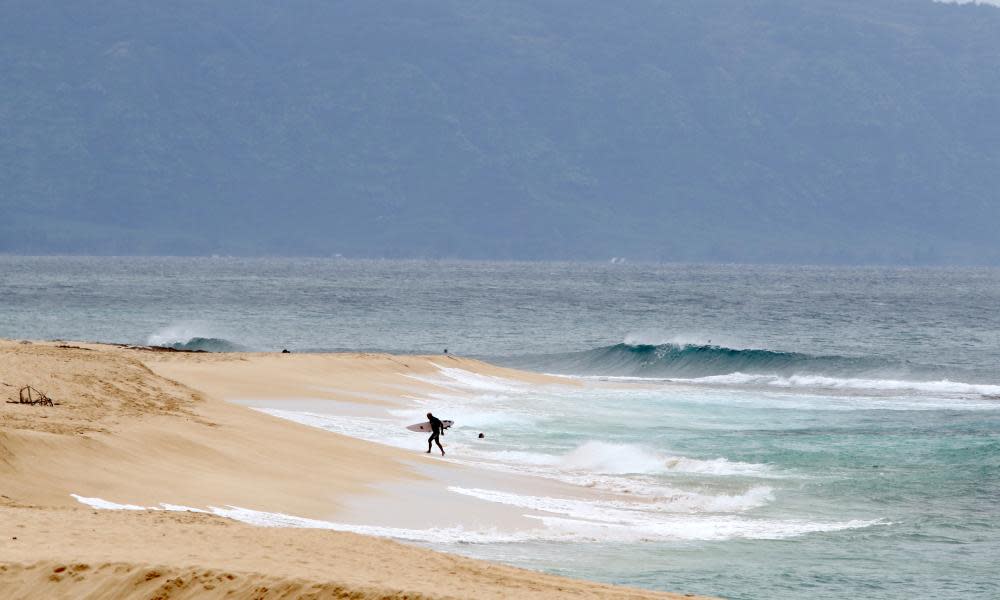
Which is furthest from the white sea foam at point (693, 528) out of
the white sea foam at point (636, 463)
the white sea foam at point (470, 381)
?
the white sea foam at point (470, 381)

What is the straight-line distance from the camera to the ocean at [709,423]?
1948 centimetres

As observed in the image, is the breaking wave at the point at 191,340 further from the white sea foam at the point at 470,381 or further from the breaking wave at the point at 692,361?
the white sea foam at the point at 470,381

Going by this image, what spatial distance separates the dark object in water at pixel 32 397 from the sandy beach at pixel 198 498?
180mm

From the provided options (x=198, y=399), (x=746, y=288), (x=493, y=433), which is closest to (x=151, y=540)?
(x=198, y=399)

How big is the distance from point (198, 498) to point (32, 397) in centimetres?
494

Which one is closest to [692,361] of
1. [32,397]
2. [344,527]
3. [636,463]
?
[636,463]

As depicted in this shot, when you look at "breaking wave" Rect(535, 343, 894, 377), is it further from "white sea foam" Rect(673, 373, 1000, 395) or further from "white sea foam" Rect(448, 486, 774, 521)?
"white sea foam" Rect(448, 486, 774, 521)

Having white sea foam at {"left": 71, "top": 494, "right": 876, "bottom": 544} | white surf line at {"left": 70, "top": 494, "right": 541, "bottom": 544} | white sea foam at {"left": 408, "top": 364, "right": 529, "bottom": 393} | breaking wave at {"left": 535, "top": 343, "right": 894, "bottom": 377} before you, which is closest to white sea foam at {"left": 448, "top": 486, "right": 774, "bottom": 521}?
white sea foam at {"left": 71, "top": 494, "right": 876, "bottom": 544}

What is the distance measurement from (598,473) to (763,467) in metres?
Answer: 3.53

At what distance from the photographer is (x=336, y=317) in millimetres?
97125

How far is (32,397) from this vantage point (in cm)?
2250

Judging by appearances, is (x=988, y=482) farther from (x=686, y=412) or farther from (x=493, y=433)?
(x=686, y=412)

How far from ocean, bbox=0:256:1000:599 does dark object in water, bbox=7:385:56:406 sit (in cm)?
652

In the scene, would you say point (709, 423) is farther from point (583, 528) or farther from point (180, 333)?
point (180, 333)
